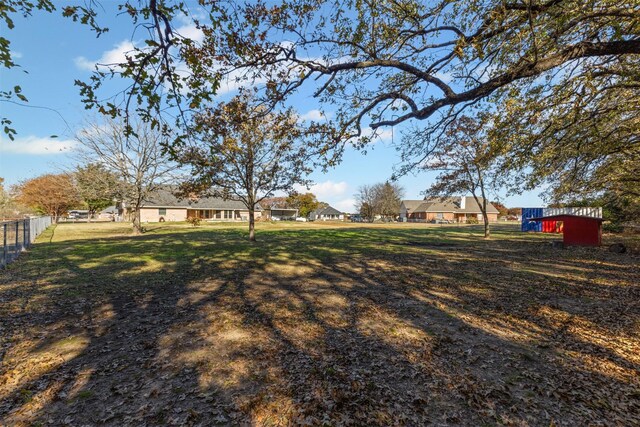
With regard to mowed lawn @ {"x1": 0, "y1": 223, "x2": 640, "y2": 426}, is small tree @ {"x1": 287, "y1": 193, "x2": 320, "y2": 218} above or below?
above

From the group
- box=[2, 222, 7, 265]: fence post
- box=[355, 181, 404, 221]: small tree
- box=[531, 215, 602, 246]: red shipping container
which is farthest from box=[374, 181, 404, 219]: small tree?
box=[2, 222, 7, 265]: fence post

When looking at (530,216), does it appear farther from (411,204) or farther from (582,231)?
(411,204)

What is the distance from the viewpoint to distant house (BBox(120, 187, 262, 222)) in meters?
54.7

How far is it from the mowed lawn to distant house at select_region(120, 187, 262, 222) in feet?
138

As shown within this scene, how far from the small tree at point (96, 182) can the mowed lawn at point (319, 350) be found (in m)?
19.6

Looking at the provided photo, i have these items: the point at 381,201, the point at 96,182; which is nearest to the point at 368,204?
the point at 381,201

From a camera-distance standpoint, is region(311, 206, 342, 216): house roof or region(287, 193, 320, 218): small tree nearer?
region(287, 193, 320, 218): small tree

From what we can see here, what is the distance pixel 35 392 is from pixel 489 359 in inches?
238

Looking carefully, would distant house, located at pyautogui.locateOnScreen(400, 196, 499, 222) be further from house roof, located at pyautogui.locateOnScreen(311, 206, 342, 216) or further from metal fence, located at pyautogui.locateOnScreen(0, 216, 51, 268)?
metal fence, located at pyautogui.locateOnScreen(0, 216, 51, 268)

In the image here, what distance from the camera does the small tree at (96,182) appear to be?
26.8m

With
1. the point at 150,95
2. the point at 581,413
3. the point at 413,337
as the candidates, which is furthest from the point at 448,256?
the point at 150,95

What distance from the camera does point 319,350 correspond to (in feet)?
16.0

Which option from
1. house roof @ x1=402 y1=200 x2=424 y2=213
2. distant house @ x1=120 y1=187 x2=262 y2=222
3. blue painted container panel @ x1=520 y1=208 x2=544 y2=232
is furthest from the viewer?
house roof @ x1=402 y1=200 x2=424 y2=213

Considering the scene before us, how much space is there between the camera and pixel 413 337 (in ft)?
17.6
